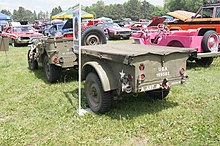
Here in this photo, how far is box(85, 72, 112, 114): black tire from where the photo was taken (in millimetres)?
4493

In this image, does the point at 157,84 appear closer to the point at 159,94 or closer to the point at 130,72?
the point at 130,72

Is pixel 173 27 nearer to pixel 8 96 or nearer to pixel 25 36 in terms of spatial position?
pixel 8 96

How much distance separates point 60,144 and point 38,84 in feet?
12.1

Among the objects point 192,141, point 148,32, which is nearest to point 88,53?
point 192,141

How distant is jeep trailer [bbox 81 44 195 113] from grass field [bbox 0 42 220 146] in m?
0.51

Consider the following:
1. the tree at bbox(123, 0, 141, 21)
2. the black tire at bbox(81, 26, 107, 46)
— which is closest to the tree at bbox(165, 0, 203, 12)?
the tree at bbox(123, 0, 141, 21)

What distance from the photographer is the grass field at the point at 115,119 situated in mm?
3857

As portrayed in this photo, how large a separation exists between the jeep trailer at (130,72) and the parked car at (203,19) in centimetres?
660

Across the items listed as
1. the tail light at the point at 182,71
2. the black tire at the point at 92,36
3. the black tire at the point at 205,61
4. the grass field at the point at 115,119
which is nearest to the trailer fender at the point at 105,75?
the grass field at the point at 115,119

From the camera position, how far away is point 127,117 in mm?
4523

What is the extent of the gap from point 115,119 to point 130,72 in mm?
977

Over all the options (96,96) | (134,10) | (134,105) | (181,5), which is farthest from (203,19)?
(134,10)

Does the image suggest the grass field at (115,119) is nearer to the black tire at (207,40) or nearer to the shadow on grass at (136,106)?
the shadow on grass at (136,106)

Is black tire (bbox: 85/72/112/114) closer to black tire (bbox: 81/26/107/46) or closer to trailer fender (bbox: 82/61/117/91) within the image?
trailer fender (bbox: 82/61/117/91)
